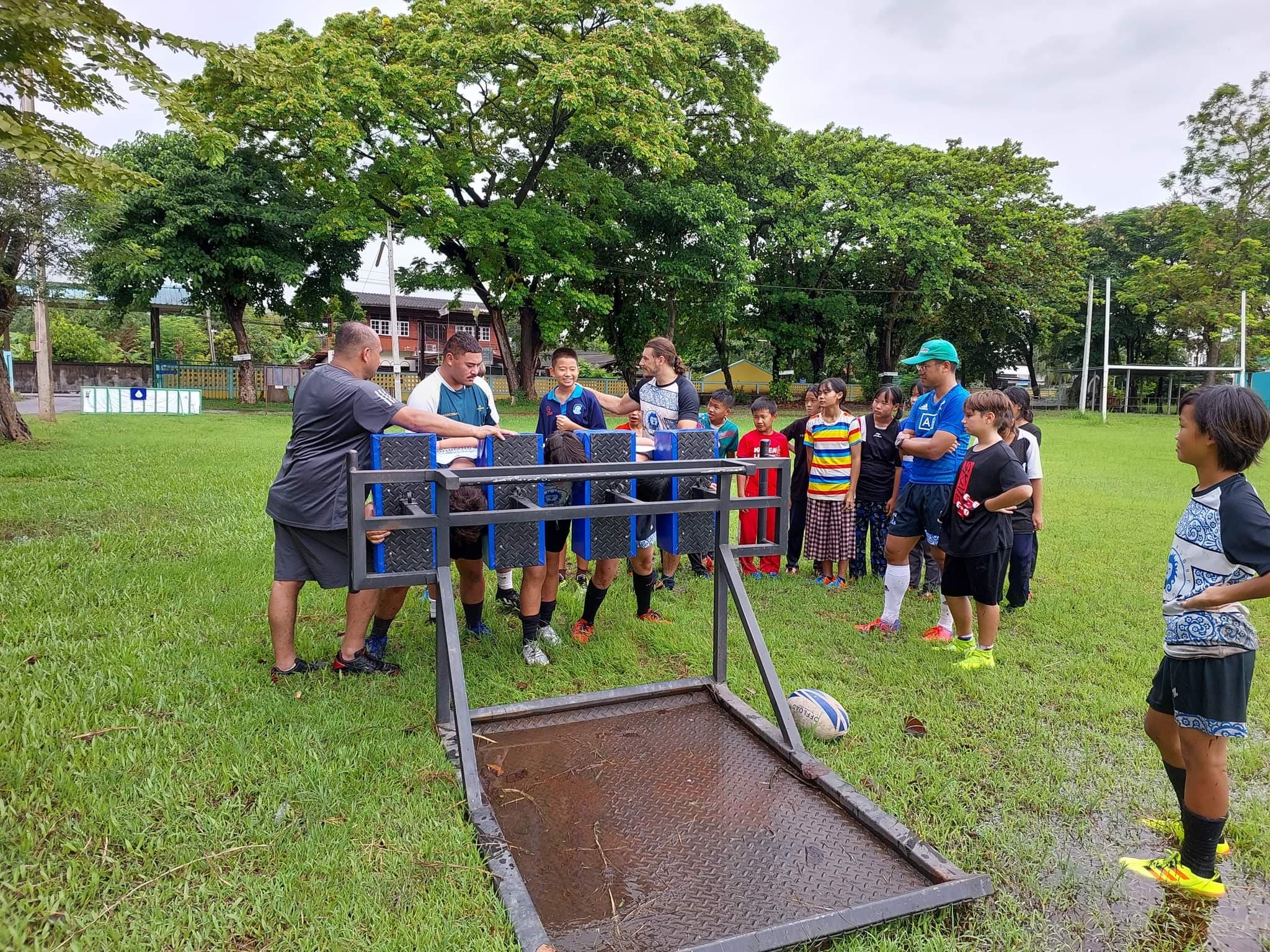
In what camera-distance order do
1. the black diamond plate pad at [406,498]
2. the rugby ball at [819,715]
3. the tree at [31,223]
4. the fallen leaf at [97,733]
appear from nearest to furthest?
1. the fallen leaf at [97,733]
2. the black diamond plate pad at [406,498]
3. the rugby ball at [819,715]
4. the tree at [31,223]

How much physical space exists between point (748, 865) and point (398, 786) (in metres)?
1.45

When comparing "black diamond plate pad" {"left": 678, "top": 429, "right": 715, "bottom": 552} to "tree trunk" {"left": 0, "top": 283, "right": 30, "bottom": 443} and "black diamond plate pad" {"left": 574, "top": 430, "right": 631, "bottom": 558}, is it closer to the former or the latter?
"black diamond plate pad" {"left": 574, "top": 430, "right": 631, "bottom": 558}

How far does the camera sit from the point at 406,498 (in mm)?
3666

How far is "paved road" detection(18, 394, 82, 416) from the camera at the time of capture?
2639 centimetres

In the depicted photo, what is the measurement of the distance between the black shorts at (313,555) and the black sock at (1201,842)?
3.82 meters

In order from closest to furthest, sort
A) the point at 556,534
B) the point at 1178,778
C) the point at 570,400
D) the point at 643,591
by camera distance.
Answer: the point at 1178,778, the point at 556,534, the point at 643,591, the point at 570,400

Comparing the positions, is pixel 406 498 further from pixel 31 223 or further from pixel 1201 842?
pixel 31 223

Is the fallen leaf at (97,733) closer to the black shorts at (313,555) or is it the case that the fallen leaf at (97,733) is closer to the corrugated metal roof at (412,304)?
the black shorts at (313,555)

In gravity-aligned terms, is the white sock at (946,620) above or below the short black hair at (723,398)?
below

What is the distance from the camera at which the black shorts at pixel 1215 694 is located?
2541mm

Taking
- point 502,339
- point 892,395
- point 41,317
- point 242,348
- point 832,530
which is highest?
point 502,339

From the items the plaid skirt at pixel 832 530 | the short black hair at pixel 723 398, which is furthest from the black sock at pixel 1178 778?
the short black hair at pixel 723 398

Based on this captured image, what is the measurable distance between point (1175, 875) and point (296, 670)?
4141mm

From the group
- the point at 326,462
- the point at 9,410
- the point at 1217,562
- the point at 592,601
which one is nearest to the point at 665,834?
the point at 1217,562
